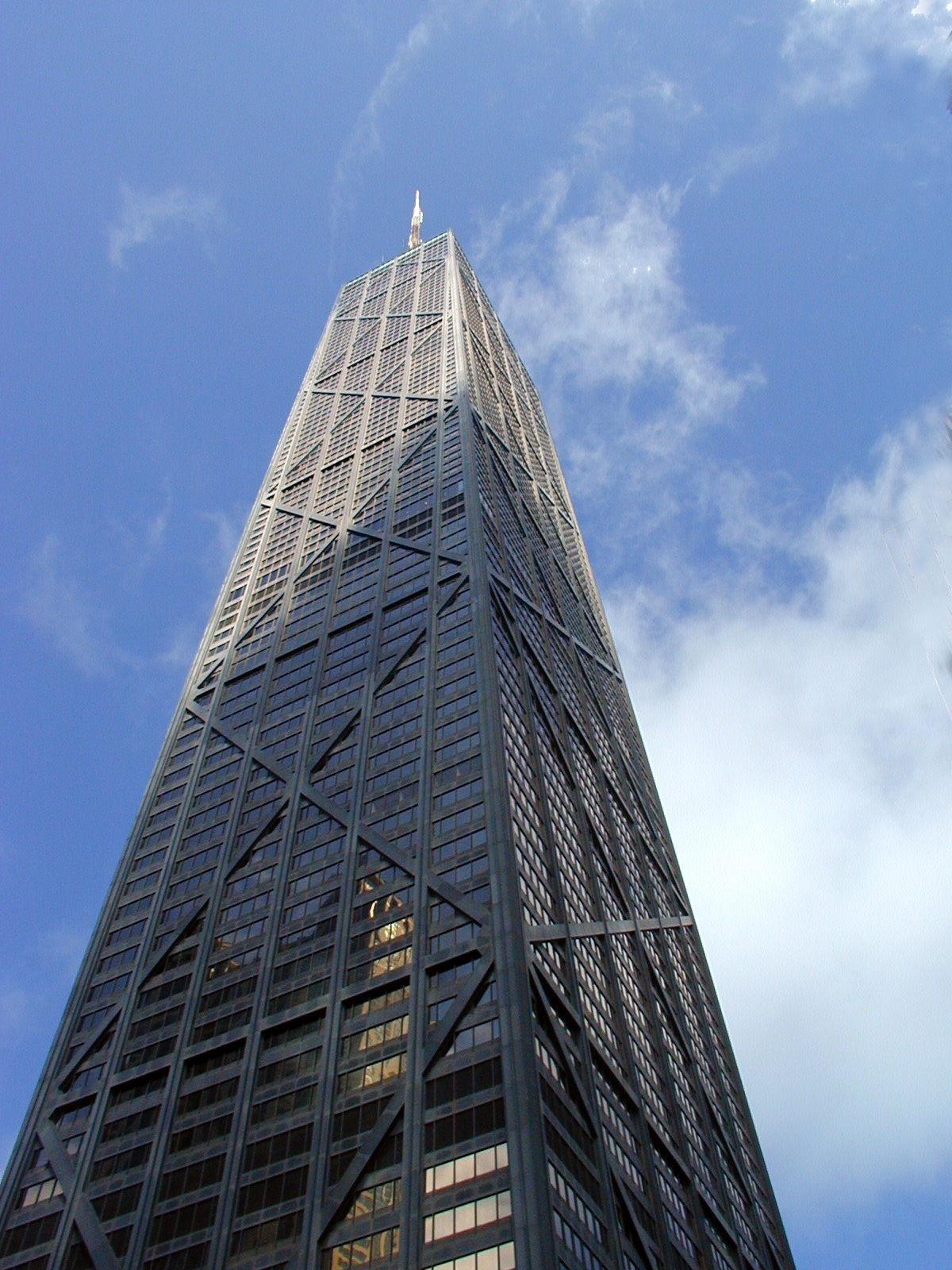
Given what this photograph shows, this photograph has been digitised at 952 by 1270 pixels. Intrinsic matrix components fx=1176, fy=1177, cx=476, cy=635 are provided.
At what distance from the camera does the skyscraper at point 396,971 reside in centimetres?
5572

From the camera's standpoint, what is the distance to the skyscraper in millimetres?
55719

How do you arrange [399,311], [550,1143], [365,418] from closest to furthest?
[550,1143]
[365,418]
[399,311]

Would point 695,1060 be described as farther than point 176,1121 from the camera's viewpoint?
Yes

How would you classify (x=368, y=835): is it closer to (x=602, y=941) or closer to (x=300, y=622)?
(x=602, y=941)

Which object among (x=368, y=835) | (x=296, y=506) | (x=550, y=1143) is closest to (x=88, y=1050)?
(x=368, y=835)

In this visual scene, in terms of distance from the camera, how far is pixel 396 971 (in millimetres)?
64562

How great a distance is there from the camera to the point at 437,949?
6412cm

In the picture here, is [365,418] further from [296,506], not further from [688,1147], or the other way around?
[688,1147]

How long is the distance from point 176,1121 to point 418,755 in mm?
26937

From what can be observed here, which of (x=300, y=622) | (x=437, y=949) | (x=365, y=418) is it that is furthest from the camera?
(x=365, y=418)

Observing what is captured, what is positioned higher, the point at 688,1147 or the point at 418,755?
the point at 418,755

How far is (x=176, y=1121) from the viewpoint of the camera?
211ft

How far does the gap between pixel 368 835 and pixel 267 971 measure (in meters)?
10.5

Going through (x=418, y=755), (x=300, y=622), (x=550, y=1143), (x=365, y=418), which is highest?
(x=365, y=418)
